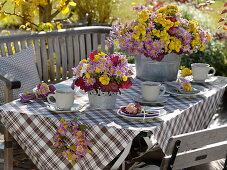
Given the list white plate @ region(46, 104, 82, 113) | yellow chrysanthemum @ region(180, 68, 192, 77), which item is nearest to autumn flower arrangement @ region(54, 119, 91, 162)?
white plate @ region(46, 104, 82, 113)

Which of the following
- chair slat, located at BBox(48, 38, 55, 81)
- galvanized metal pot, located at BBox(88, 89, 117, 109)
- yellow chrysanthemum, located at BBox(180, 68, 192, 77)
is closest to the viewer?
galvanized metal pot, located at BBox(88, 89, 117, 109)

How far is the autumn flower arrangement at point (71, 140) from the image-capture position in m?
3.05

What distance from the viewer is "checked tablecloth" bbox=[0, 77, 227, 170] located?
303 centimetres

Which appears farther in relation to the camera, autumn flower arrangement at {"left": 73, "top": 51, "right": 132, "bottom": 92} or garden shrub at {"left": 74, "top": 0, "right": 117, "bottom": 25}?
garden shrub at {"left": 74, "top": 0, "right": 117, "bottom": 25}

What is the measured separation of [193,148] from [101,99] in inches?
34.5

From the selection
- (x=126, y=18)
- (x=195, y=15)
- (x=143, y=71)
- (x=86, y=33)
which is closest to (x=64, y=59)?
(x=86, y=33)

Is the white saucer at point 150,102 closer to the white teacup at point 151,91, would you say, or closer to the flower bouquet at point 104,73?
the white teacup at point 151,91

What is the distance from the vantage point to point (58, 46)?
517 cm

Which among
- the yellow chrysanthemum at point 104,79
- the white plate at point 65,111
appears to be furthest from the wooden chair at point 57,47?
the yellow chrysanthemum at point 104,79

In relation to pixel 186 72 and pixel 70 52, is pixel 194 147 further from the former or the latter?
pixel 70 52

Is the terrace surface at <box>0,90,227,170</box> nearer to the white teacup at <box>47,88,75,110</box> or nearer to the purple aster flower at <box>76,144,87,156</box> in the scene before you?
the white teacup at <box>47,88,75,110</box>

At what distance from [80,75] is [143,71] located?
90 cm

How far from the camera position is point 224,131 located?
2.72 metres

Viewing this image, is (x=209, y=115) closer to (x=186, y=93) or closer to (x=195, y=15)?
(x=186, y=93)
